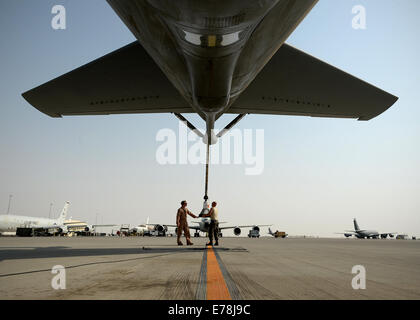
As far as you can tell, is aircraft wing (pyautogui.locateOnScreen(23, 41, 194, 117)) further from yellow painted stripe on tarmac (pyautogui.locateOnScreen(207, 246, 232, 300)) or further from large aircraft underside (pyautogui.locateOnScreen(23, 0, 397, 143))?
yellow painted stripe on tarmac (pyautogui.locateOnScreen(207, 246, 232, 300))

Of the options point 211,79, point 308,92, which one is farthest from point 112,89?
point 308,92

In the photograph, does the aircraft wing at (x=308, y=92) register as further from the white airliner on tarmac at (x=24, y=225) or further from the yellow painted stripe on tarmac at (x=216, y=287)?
the white airliner on tarmac at (x=24, y=225)

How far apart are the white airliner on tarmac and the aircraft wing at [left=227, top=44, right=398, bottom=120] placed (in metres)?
37.7

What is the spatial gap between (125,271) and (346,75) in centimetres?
694

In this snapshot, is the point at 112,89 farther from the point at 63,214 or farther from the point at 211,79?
the point at 63,214

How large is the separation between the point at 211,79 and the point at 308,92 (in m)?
4.63

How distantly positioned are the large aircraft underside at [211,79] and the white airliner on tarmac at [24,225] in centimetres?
3493

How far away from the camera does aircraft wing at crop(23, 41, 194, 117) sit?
6969mm

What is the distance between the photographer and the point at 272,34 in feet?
11.0

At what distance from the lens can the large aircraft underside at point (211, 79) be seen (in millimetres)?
3082

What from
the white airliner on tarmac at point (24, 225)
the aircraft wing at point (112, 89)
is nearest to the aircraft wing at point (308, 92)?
the aircraft wing at point (112, 89)

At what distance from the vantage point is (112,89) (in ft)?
24.4

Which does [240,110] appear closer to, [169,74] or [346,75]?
[346,75]
